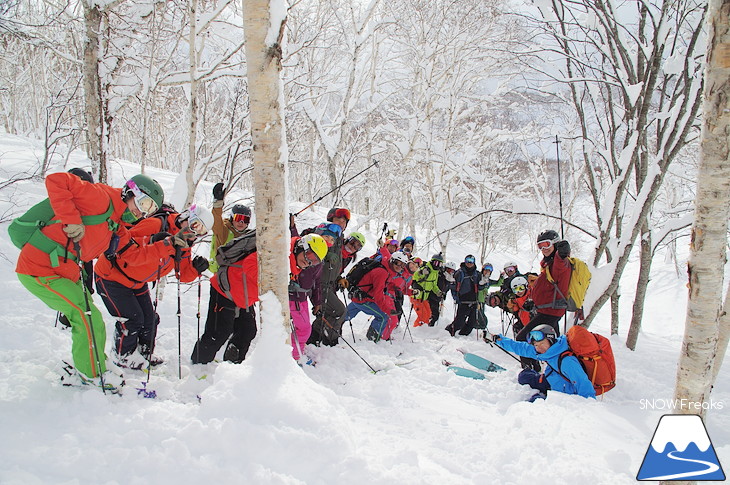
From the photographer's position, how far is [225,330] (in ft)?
13.0

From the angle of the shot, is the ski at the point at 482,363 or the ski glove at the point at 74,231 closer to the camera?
the ski glove at the point at 74,231

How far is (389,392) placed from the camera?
12.8 feet

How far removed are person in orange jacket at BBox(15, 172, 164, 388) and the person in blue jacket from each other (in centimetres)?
408

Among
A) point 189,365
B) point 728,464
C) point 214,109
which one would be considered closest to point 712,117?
point 728,464

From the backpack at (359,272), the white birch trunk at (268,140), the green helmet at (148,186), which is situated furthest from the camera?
the backpack at (359,272)

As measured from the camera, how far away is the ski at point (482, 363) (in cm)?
544

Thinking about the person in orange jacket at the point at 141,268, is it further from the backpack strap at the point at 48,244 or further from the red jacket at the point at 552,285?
the red jacket at the point at 552,285

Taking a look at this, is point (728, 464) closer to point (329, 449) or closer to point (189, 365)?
point (329, 449)

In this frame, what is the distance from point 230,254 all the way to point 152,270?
662 millimetres

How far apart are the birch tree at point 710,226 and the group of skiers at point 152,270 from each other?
82.0 inches

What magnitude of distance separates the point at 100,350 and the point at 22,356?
0.94 metres

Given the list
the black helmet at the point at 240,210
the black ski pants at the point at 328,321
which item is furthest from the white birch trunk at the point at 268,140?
the black ski pants at the point at 328,321

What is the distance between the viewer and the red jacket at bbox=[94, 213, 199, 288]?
11.0 feet

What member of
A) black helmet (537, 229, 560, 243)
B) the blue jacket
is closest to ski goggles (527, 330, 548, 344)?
the blue jacket
